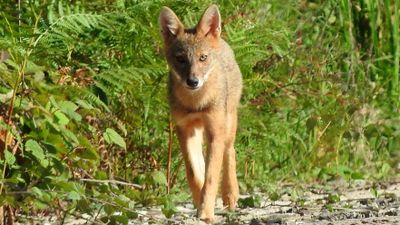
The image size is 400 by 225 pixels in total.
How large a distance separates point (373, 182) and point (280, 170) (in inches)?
36.5

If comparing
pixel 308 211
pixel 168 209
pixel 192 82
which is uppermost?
pixel 192 82

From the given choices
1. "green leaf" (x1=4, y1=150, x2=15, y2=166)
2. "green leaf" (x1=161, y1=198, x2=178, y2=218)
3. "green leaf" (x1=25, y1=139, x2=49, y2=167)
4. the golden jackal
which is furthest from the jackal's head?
"green leaf" (x1=4, y1=150, x2=15, y2=166)

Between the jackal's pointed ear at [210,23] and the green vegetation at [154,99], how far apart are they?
1.05 feet

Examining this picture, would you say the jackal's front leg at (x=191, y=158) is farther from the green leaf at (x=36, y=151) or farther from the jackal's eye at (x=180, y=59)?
the green leaf at (x=36, y=151)

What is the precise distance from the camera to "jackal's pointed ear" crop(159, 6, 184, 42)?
8.20m

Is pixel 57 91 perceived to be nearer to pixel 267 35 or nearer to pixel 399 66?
pixel 267 35

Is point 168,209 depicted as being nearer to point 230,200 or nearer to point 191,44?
point 230,200

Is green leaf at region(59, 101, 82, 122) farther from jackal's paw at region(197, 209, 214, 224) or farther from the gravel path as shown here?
jackal's paw at region(197, 209, 214, 224)

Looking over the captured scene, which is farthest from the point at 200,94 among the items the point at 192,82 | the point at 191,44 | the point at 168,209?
the point at 168,209

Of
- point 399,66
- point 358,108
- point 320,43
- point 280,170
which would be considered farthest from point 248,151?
point 399,66

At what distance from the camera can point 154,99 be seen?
8547 mm

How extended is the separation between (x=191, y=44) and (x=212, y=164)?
0.94 meters

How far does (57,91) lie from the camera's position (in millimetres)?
6566

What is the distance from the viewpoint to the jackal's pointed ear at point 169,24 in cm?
820
